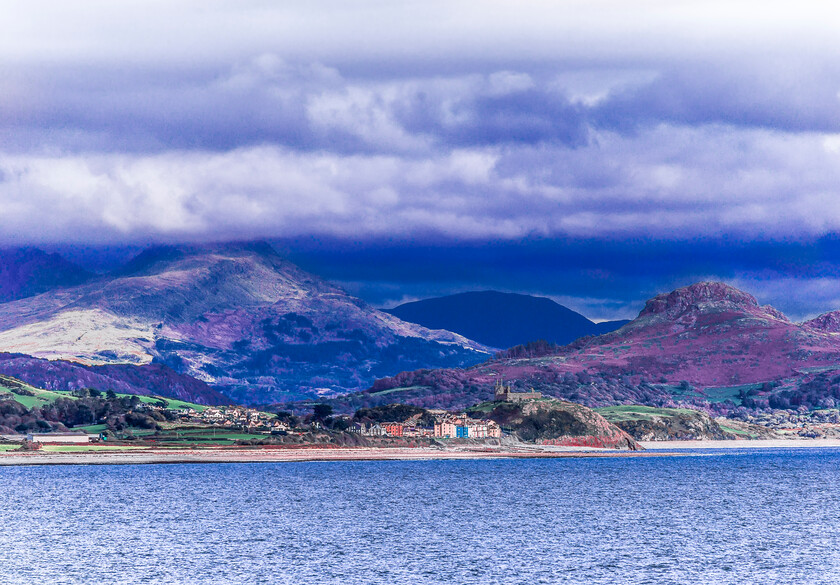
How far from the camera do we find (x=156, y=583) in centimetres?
9294

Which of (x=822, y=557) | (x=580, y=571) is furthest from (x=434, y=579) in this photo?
(x=822, y=557)

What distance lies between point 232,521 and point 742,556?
6447 cm

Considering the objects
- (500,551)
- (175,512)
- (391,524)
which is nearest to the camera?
(500,551)

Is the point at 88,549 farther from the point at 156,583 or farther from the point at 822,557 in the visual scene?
the point at 822,557

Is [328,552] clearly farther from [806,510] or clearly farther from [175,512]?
[806,510]

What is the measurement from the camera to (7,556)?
Result: 10656cm

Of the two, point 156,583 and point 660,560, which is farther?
point 660,560

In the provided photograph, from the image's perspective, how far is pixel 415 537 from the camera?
419 feet

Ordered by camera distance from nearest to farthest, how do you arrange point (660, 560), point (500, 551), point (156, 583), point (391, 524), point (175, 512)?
point (156, 583) → point (660, 560) → point (500, 551) → point (391, 524) → point (175, 512)

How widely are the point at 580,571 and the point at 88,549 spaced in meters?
49.2

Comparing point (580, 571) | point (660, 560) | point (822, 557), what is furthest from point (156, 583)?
point (822, 557)

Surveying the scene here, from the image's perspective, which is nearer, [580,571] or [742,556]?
[580,571]

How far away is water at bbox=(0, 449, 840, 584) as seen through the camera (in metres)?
99.6

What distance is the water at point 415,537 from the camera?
99.6 m
